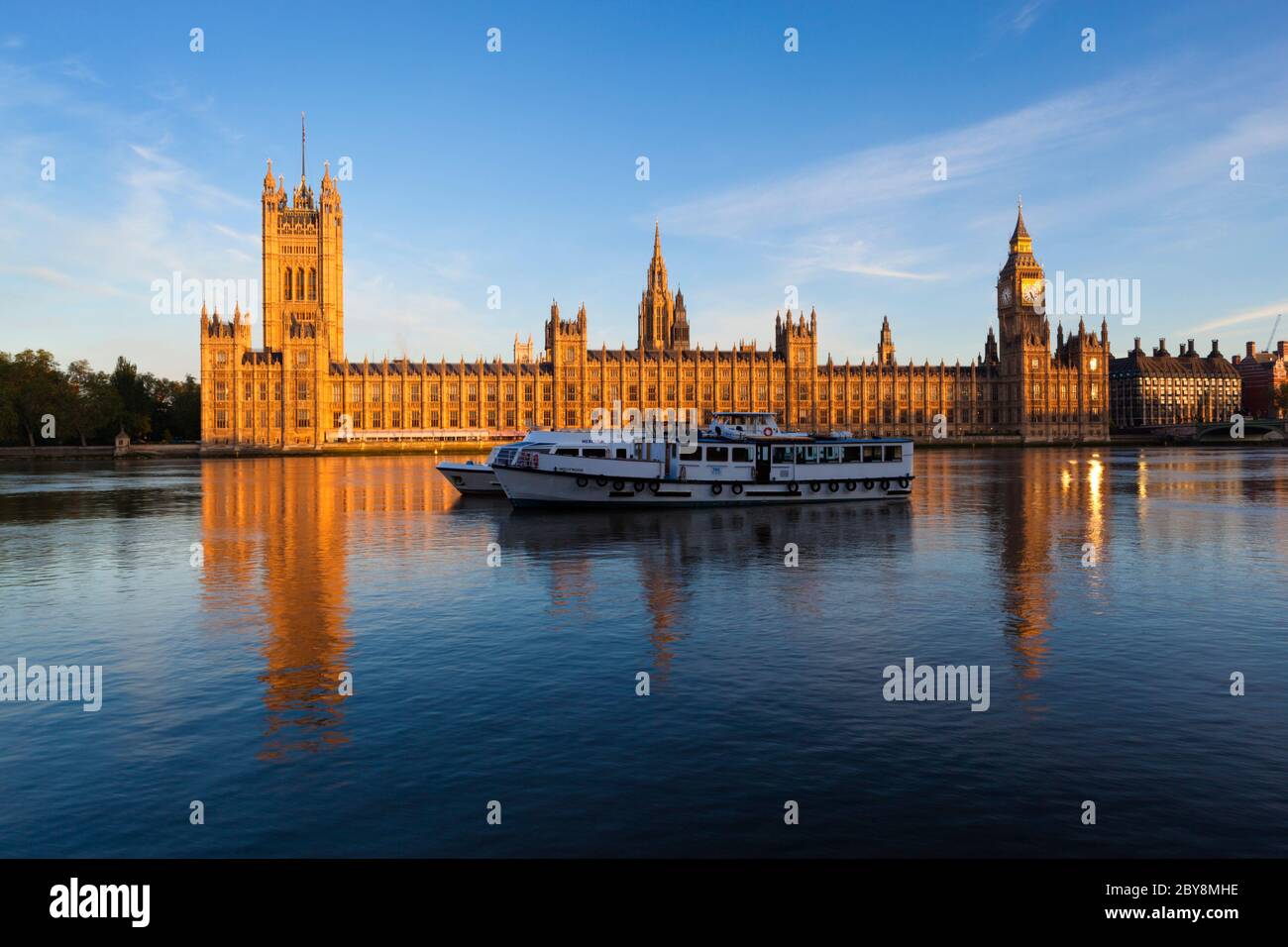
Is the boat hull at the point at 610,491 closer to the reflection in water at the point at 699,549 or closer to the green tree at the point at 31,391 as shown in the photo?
the reflection in water at the point at 699,549

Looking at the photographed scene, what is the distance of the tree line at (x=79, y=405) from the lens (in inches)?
5300

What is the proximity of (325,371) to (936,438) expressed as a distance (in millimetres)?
108935

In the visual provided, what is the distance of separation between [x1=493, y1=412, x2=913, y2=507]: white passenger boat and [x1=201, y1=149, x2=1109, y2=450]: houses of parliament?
104m

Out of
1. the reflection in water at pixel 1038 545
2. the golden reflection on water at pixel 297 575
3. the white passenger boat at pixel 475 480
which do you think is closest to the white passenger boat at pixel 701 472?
the golden reflection on water at pixel 297 575

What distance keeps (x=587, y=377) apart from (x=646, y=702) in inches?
5971

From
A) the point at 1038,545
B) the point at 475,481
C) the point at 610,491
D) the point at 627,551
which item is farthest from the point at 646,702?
the point at 475,481

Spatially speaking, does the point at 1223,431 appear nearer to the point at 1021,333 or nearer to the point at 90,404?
the point at 1021,333

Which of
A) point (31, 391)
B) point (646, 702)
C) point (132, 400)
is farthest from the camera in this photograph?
point (132, 400)

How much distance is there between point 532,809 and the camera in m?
11.2

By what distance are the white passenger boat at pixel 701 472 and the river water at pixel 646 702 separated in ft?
48.7

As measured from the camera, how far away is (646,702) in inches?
601
